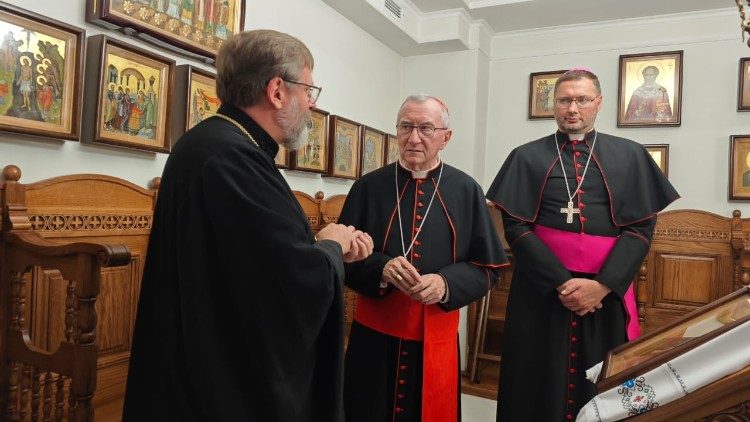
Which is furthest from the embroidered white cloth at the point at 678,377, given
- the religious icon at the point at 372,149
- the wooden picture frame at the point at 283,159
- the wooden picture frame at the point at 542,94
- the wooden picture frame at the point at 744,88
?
the wooden picture frame at the point at 542,94

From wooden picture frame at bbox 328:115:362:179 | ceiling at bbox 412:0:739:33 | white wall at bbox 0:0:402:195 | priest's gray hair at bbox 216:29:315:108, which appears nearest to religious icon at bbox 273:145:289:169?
white wall at bbox 0:0:402:195

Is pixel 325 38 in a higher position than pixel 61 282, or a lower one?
higher

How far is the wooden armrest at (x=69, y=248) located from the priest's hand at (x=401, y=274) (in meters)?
0.96

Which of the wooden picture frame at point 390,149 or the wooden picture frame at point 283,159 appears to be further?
the wooden picture frame at point 390,149

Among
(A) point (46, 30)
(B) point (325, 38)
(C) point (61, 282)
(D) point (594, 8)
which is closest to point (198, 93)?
(A) point (46, 30)

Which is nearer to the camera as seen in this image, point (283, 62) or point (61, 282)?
point (283, 62)

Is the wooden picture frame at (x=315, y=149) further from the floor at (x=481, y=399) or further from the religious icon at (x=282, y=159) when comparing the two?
the floor at (x=481, y=399)

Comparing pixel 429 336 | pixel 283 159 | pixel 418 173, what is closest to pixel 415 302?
pixel 429 336

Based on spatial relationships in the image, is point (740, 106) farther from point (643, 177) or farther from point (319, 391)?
point (319, 391)

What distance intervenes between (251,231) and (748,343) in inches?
43.1

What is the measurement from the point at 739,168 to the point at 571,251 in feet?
11.7

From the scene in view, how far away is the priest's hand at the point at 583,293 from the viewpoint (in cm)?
244

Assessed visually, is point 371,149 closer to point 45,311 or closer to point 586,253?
point 586,253

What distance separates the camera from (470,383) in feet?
17.0
